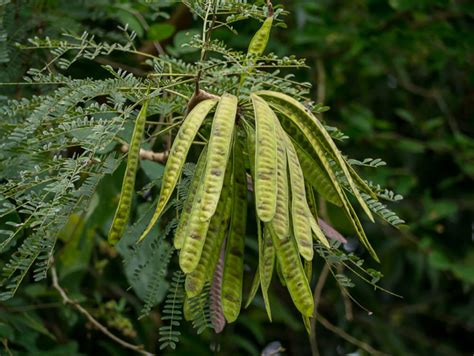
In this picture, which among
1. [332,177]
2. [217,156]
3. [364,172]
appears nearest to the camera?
[217,156]

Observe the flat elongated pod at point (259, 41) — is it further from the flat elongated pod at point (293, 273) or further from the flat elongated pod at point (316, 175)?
the flat elongated pod at point (293, 273)

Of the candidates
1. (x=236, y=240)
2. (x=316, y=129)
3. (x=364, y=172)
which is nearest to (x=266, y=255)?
(x=236, y=240)

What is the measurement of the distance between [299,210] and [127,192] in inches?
7.3

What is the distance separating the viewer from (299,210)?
0.85 metres

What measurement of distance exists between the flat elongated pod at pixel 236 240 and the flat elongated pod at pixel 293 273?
0.07m

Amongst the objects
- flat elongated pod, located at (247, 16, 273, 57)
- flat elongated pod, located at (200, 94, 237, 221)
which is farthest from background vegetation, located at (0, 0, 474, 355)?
flat elongated pod, located at (200, 94, 237, 221)

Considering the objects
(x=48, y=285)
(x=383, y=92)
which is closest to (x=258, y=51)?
(x=48, y=285)

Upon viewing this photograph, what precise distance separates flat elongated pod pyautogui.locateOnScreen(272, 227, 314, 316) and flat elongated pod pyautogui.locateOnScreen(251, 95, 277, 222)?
5cm

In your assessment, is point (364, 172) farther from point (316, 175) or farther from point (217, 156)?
point (217, 156)

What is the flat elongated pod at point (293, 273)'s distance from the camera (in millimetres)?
835

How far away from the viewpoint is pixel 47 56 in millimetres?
1548

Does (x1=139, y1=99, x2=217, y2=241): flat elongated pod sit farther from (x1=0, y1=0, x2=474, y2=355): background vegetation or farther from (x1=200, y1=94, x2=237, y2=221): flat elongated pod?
(x1=0, y1=0, x2=474, y2=355): background vegetation

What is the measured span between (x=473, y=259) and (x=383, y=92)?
81 cm

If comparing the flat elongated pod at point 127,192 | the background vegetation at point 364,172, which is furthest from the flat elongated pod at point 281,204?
the background vegetation at point 364,172
